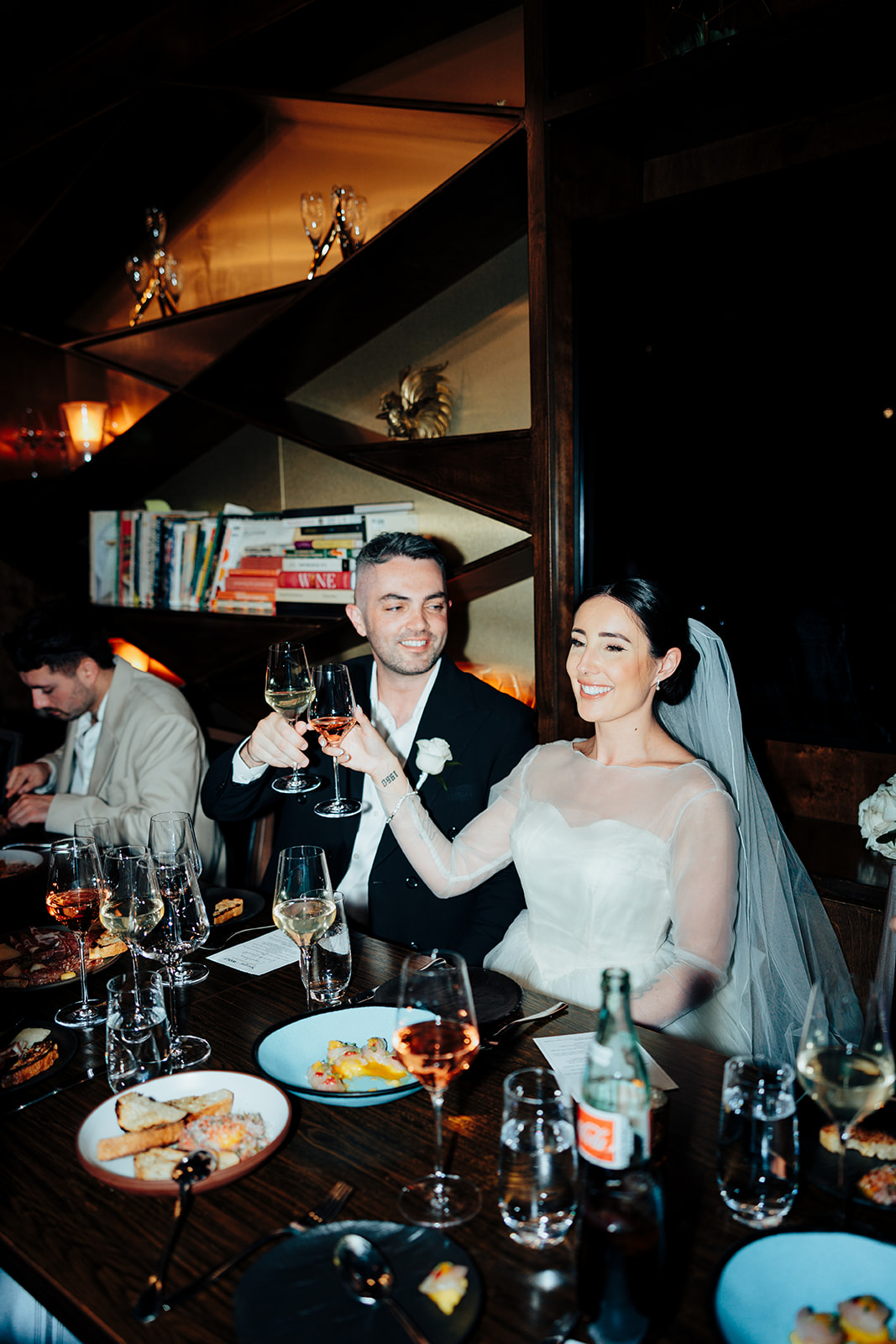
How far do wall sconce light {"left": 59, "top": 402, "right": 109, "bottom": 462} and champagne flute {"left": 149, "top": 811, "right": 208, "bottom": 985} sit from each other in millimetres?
3030

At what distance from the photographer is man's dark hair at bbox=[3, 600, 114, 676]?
2.90 m

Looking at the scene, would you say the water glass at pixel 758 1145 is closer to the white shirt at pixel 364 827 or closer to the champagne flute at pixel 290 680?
the champagne flute at pixel 290 680

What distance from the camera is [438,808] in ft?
7.69

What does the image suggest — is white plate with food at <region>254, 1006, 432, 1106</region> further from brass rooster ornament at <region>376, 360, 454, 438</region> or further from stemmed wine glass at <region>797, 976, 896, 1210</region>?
brass rooster ornament at <region>376, 360, 454, 438</region>

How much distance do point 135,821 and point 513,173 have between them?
6.53 feet

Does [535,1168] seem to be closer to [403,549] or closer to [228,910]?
[228,910]

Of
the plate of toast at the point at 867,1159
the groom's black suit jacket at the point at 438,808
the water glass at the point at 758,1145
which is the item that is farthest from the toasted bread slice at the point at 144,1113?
the groom's black suit jacket at the point at 438,808

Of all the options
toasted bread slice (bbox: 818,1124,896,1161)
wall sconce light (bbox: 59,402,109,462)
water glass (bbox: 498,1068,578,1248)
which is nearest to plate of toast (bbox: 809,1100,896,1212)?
toasted bread slice (bbox: 818,1124,896,1161)

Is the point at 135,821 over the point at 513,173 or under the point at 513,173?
under

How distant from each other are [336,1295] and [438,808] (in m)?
1.47

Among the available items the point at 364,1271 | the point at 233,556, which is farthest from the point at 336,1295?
the point at 233,556

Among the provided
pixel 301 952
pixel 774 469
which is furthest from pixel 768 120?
pixel 301 952

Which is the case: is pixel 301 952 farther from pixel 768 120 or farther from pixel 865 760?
pixel 768 120

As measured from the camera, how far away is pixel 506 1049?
4.34 feet
